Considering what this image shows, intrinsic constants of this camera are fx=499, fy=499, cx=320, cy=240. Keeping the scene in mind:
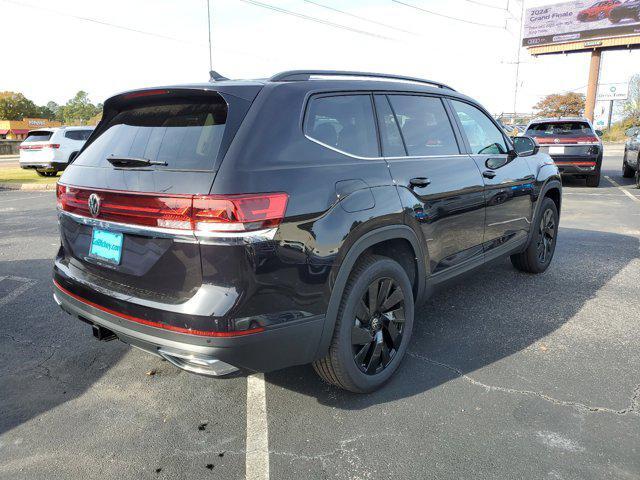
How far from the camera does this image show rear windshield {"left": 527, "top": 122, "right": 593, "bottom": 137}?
39.0 feet

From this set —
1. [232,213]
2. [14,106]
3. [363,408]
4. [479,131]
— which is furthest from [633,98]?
[14,106]

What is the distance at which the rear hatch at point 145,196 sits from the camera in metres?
2.25

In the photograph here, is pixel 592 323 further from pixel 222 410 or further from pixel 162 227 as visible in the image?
pixel 162 227

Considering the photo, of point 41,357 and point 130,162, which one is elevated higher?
point 130,162

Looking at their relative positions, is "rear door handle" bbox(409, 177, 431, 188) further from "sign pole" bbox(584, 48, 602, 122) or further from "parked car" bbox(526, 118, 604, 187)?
"sign pole" bbox(584, 48, 602, 122)

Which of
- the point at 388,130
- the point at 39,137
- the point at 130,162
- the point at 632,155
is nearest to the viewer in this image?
the point at 130,162

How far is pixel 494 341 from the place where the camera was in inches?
143

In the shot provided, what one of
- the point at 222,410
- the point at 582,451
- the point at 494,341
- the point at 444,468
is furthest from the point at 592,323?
the point at 222,410

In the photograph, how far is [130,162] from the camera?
253 cm

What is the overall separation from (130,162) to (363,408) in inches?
71.8

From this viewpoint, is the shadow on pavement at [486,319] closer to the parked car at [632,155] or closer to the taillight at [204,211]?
the taillight at [204,211]

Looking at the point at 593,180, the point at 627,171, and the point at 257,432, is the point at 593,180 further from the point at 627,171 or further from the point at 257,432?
the point at 257,432

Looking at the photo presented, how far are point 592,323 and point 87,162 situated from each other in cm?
382

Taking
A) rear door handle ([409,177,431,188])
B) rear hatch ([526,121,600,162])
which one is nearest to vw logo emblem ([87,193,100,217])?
rear door handle ([409,177,431,188])
